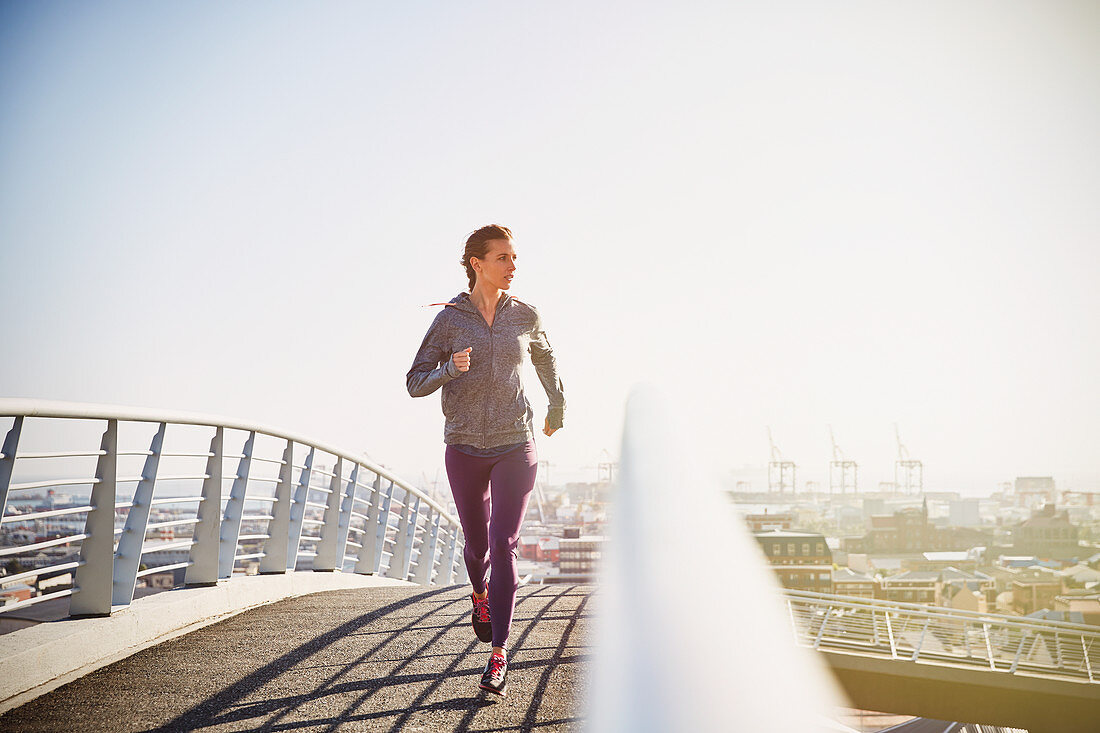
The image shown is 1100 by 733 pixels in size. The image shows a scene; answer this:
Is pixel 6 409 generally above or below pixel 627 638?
above

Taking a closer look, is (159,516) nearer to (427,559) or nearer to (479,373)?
(479,373)

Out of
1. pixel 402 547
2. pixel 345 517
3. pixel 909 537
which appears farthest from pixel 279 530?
pixel 909 537

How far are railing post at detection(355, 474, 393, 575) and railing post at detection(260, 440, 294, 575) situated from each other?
243 centimetres

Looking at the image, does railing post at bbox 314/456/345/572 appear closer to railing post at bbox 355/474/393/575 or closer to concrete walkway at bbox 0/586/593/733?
railing post at bbox 355/474/393/575


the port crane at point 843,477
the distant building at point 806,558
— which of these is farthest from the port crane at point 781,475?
the distant building at point 806,558

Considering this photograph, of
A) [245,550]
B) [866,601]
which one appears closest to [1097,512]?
[866,601]

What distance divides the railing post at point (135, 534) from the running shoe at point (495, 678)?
78.3 inches

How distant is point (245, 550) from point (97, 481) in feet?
7.65

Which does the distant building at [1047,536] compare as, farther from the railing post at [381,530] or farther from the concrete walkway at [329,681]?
the concrete walkway at [329,681]

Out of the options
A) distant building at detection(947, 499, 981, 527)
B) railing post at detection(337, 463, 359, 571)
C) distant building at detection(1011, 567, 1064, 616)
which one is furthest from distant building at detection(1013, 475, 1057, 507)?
railing post at detection(337, 463, 359, 571)

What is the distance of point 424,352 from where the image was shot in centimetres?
332

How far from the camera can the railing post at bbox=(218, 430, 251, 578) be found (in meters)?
5.29

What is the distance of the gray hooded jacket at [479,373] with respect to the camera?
321 cm

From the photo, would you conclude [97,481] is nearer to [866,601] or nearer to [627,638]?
[627,638]
